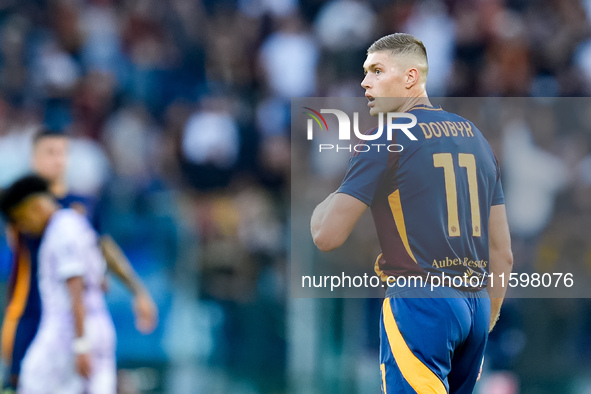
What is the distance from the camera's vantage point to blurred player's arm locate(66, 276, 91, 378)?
5.89 metres

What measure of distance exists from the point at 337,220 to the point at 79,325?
2.66 m

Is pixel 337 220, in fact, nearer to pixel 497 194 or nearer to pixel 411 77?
pixel 411 77

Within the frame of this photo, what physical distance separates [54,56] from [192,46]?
211cm

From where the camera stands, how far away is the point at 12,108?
475 inches

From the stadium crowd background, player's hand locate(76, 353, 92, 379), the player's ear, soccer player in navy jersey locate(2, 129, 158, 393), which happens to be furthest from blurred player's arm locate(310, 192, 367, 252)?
the stadium crowd background

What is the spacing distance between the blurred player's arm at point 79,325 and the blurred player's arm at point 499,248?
2899 mm

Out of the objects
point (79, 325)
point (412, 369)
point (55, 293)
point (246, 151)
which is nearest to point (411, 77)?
point (412, 369)

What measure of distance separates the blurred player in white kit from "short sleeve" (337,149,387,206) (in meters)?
2.66

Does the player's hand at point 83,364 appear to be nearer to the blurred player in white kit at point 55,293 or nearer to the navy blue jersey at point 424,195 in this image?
the blurred player in white kit at point 55,293

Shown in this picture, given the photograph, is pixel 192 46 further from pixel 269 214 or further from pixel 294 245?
pixel 294 245

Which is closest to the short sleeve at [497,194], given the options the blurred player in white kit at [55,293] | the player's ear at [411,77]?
the player's ear at [411,77]

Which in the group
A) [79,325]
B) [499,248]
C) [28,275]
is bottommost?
[79,325]

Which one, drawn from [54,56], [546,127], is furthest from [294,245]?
[54,56]

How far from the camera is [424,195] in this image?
4.13 meters
